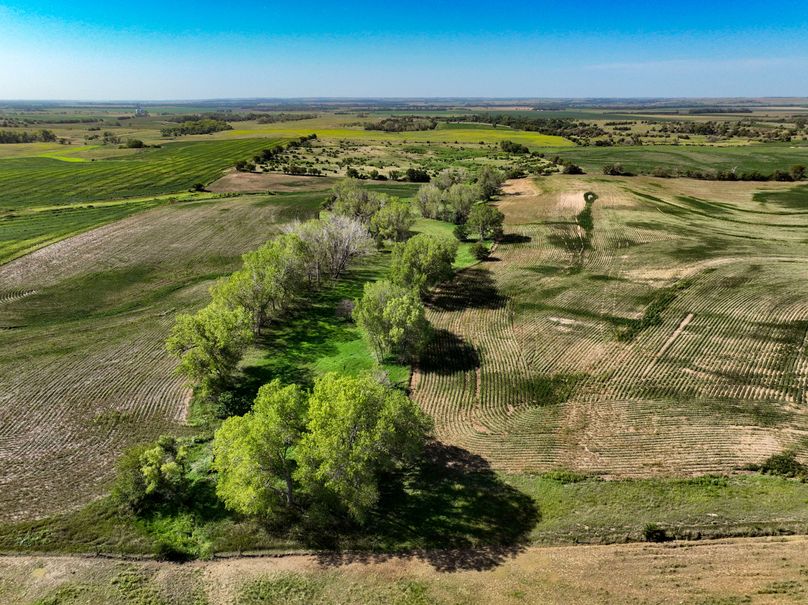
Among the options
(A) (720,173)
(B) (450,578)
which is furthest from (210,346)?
(A) (720,173)

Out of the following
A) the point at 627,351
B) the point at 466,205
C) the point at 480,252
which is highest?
the point at 466,205

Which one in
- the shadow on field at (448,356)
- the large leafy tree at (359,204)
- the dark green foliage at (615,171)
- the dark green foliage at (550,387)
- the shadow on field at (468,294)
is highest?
the dark green foliage at (615,171)

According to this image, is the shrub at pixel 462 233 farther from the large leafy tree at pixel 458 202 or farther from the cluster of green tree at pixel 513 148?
the cluster of green tree at pixel 513 148

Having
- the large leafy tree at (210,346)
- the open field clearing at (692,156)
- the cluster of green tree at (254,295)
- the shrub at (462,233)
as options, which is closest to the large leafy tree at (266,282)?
the cluster of green tree at (254,295)

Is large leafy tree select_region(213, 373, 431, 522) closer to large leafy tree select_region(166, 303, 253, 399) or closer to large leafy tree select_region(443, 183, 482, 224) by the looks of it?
large leafy tree select_region(166, 303, 253, 399)

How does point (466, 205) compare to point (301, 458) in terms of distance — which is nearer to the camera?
point (301, 458)

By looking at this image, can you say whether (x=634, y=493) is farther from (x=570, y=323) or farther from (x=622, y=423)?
(x=570, y=323)

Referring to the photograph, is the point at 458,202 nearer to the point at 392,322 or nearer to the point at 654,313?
the point at 654,313
